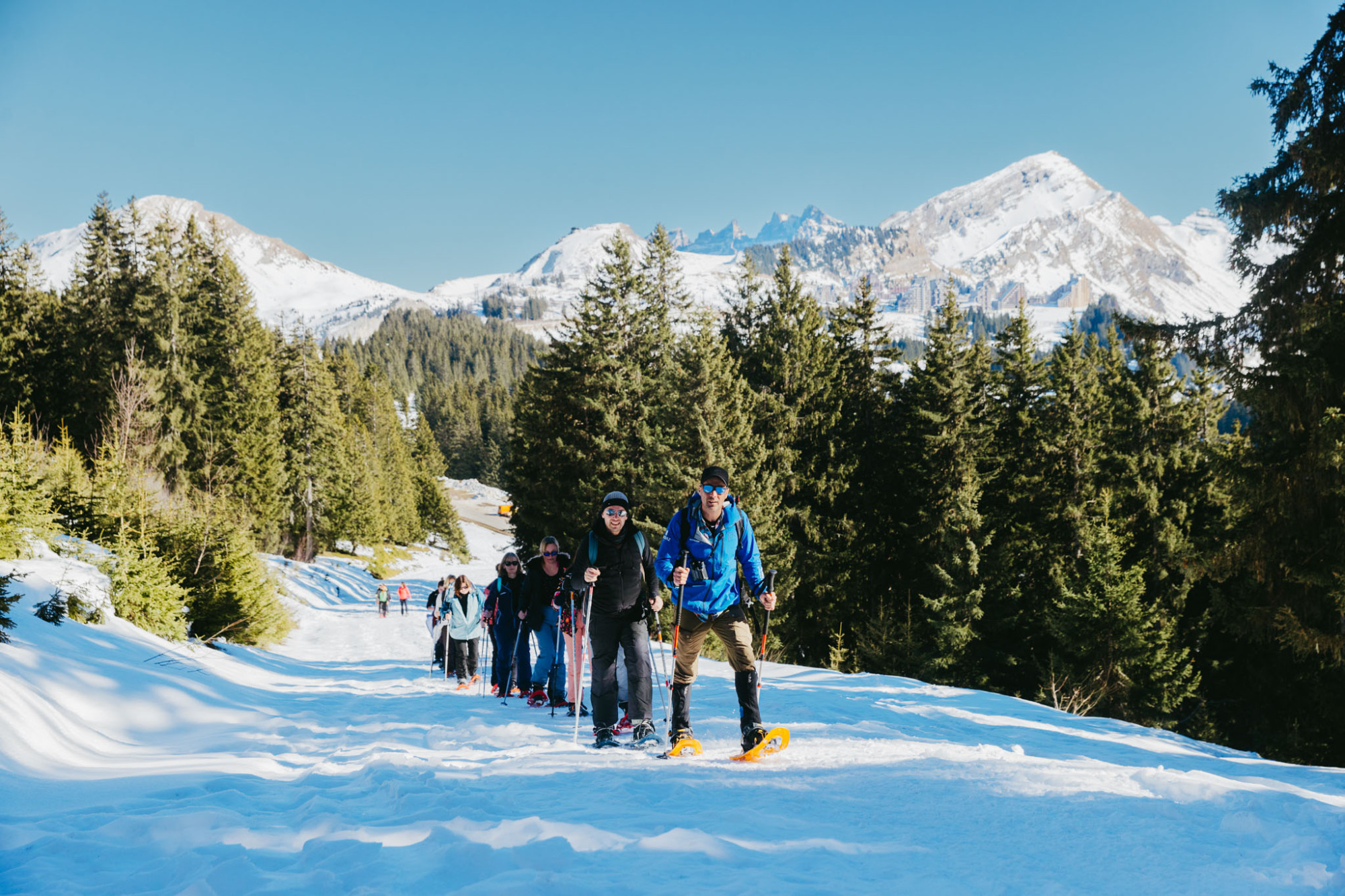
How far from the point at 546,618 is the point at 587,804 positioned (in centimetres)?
484

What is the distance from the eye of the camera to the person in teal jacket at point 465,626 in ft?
43.2

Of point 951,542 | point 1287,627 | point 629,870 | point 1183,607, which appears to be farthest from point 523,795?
point 1183,607

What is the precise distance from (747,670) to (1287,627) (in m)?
10.3

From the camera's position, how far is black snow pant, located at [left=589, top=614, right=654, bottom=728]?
658 cm

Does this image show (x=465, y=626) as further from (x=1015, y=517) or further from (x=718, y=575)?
(x=1015, y=517)

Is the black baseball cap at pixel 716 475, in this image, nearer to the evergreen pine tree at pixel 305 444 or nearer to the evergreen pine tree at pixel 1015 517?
the evergreen pine tree at pixel 1015 517

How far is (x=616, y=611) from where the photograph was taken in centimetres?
653

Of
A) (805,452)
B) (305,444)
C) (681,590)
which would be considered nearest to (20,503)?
(681,590)

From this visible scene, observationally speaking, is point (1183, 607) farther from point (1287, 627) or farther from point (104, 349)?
point (104, 349)

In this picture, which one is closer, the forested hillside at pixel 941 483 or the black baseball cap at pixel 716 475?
the black baseball cap at pixel 716 475

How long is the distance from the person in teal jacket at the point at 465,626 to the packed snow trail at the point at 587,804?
14.1 ft

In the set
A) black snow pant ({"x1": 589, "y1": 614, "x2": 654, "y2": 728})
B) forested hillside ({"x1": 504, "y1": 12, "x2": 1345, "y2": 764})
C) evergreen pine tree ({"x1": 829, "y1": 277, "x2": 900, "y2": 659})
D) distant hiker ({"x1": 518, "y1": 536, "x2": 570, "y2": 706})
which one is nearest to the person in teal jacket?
distant hiker ({"x1": 518, "y1": 536, "x2": 570, "y2": 706})

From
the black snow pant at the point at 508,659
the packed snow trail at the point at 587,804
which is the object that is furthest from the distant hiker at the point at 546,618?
the packed snow trail at the point at 587,804

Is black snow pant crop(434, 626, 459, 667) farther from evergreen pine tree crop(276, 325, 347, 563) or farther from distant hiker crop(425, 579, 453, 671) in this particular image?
evergreen pine tree crop(276, 325, 347, 563)
